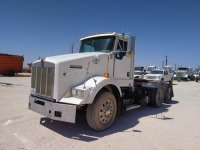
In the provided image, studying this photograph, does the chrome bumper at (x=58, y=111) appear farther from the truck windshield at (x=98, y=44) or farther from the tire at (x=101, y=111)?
the truck windshield at (x=98, y=44)

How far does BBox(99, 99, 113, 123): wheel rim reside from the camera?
543cm

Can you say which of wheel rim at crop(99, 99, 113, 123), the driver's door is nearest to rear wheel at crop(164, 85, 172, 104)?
the driver's door

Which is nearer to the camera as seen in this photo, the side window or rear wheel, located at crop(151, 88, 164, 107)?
the side window

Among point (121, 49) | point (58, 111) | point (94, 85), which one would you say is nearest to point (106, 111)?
point (94, 85)

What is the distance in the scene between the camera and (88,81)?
5340 millimetres

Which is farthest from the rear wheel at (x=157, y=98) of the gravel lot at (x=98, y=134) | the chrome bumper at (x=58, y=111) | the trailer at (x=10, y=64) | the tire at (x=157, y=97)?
the trailer at (x=10, y=64)

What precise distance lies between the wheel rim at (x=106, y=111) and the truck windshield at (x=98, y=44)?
1733 mm

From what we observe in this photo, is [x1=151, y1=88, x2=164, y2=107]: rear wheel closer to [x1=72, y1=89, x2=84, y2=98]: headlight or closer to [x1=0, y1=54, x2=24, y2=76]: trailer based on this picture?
[x1=72, y1=89, x2=84, y2=98]: headlight

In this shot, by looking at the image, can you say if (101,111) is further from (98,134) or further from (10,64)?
(10,64)

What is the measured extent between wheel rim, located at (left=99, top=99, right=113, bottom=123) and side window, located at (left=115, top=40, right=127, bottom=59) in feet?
5.45

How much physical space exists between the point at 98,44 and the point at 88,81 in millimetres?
1771

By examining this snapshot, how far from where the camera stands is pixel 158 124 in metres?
6.28

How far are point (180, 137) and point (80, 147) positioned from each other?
104 inches

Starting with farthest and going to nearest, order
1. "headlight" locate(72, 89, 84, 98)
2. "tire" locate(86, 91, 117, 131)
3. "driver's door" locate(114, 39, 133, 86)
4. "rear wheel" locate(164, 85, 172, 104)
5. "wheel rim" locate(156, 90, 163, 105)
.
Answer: "rear wheel" locate(164, 85, 172, 104) < "wheel rim" locate(156, 90, 163, 105) < "driver's door" locate(114, 39, 133, 86) < "tire" locate(86, 91, 117, 131) < "headlight" locate(72, 89, 84, 98)
